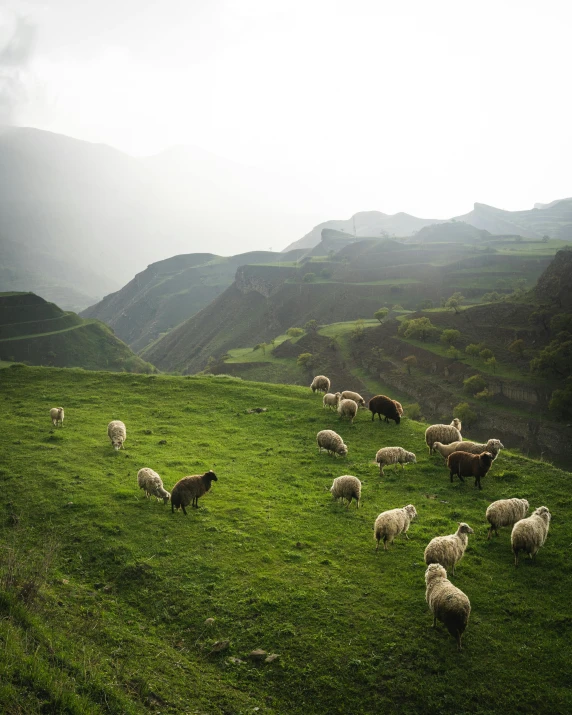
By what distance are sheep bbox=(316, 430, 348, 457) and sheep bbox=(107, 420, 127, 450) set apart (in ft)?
36.9

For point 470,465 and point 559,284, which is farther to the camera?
point 559,284

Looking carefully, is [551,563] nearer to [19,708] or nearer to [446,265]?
[19,708]

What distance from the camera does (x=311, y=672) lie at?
9586 mm

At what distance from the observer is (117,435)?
24219 mm

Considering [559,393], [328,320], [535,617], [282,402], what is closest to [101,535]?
[535,617]

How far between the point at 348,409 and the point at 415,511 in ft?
43.5

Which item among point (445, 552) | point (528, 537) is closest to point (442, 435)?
point (528, 537)

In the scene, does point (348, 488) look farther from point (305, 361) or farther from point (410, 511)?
point (305, 361)

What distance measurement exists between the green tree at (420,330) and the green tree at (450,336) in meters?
4.96

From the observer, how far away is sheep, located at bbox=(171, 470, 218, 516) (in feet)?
54.5

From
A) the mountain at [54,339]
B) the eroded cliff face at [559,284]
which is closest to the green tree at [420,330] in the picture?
the eroded cliff face at [559,284]

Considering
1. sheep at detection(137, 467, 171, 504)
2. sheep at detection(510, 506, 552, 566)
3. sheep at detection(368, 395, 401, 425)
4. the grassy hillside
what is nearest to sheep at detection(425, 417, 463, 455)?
the grassy hillside

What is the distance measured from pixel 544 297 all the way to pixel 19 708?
113 metres

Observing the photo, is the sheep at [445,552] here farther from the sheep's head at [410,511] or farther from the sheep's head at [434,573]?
the sheep's head at [410,511]
